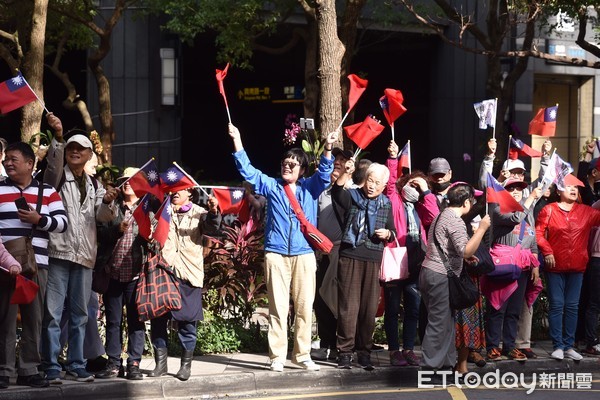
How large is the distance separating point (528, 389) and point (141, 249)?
3.59 meters

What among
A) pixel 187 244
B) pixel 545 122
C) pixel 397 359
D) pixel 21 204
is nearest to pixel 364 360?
pixel 397 359

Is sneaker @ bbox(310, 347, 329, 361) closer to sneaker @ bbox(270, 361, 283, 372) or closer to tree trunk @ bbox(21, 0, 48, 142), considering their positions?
sneaker @ bbox(270, 361, 283, 372)

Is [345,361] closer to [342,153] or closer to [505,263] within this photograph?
[505,263]

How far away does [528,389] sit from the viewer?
9359mm

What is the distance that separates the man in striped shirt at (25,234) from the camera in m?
8.45

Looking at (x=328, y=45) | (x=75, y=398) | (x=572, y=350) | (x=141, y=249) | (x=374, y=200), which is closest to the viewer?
(x=75, y=398)

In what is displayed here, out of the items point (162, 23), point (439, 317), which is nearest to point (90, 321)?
point (439, 317)

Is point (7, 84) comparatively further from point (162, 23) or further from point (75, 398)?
point (162, 23)

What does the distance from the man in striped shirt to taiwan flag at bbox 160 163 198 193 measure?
2.94 ft

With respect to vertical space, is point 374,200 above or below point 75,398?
Result: above

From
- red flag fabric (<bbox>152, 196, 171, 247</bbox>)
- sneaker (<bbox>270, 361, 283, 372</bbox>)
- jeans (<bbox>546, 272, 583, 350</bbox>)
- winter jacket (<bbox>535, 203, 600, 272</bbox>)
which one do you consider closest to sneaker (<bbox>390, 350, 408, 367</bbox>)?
sneaker (<bbox>270, 361, 283, 372</bbox>)

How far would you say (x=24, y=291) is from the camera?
27.6 ft

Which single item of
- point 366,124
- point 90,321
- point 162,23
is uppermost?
point 162,23

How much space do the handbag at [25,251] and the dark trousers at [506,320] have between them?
435 centimetres
